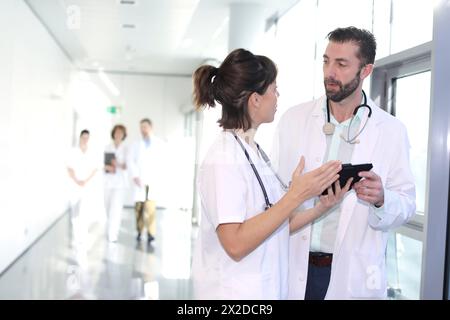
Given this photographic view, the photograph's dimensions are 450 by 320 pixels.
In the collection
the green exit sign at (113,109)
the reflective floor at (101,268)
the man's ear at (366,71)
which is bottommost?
the reflective floor at (101,268)

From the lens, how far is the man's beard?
1.54 meters

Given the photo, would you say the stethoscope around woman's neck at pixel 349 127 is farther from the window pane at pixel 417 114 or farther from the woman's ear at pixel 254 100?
the woman's ear at pixel 254 100

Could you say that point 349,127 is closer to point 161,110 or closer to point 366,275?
point 366,275

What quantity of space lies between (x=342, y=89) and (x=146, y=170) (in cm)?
172

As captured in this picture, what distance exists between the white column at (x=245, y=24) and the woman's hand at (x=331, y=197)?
667 millimetres

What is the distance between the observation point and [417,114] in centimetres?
175

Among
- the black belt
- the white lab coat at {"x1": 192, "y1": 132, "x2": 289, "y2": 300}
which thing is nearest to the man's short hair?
the white lab coat at {"x1": 192, "y1": 132, "x2": 289, "y2": 300}

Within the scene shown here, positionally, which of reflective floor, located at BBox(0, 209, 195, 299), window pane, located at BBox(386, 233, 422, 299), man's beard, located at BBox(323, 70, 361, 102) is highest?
man's beard, located at BBox(323, 70, 361, 102)

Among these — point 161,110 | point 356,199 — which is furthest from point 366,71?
point 161,110

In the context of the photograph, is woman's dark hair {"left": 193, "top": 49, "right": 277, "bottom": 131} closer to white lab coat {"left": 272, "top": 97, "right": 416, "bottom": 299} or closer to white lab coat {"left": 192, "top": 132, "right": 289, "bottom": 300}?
white lab coat {"left": 192, "top": 132, "right": 289, "bottom": 300}

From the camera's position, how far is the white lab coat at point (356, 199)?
1.55m

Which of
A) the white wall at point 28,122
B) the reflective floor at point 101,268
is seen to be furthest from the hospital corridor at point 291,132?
the reflective floor at point 101,268

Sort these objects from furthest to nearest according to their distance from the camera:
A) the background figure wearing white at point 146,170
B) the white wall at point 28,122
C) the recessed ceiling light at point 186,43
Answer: the white wall at point 28,122, the background figure wearing white at point 146,170, the recessed ceiling light at point 186,43

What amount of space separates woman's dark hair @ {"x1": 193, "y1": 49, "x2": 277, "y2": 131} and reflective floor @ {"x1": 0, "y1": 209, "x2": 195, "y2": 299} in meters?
1.78
